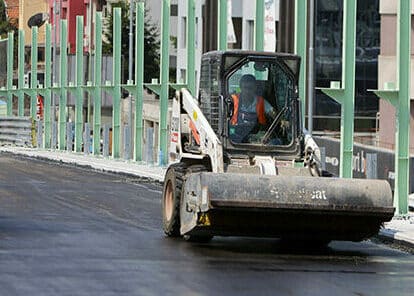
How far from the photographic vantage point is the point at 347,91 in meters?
31.0

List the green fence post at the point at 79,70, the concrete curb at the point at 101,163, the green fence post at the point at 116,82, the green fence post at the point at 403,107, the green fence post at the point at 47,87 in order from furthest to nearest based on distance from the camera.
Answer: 1. the green fence post at the point at 47,87
2. the green fence post at the point at 79,70
3. the green fence post at the point at 116,82
4. the concrete curb at the point at 101,163
5. the green fence post at the point at 403,107

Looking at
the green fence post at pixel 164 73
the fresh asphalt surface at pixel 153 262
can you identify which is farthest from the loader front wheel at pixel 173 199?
the green fence post at pixel 164 73

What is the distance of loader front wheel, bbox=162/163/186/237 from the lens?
72.4ft

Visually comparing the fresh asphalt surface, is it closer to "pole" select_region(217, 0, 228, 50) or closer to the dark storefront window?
"pole" select_region(217, 0, 228, 50)

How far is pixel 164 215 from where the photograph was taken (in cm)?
2289

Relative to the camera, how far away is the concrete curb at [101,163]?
1795 inches

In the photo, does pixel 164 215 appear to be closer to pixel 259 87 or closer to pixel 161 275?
pixel 259 87

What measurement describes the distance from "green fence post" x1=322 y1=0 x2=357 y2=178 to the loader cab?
7.98 metres

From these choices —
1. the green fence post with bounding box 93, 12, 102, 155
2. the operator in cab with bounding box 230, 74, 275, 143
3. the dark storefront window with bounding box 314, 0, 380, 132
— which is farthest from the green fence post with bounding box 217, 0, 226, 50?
the dark storefront window with bounding box 314, 0, 380, 132

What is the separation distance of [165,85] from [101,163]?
6078 millimetres

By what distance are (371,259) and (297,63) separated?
4.04 m

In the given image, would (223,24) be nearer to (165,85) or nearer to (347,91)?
(165,85)

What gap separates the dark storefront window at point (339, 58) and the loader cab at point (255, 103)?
4490 centimetres

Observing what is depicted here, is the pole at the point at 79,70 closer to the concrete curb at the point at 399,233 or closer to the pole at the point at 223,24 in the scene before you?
the pole at the point at 223,24
